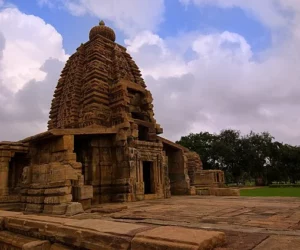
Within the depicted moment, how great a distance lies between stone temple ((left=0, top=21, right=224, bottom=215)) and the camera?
9.66m

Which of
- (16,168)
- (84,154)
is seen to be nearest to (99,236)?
(84,154)

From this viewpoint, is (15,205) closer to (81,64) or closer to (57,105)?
(57,105)

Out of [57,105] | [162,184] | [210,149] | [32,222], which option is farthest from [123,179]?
[210,149]

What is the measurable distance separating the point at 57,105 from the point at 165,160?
7930mm

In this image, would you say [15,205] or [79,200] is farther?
[15,205]

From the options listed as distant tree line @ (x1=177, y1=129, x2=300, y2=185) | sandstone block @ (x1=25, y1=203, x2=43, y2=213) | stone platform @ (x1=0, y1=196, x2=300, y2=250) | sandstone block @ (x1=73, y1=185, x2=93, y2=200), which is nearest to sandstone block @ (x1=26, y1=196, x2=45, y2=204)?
sandstone block @ (x1=25, y1=203, x2=43, y2=213)

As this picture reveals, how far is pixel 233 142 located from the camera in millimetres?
47000

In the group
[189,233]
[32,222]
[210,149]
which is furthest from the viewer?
[210,149]

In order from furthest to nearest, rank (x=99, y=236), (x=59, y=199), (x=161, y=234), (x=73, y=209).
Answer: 1. (x=59, y=199)
2. (x=73, y=209)
3. (x=99, y=236)
4. (x=161, y=234)

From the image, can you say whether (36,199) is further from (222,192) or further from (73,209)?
(222,192)

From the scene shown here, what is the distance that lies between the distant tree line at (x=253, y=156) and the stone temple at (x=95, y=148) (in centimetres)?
3009

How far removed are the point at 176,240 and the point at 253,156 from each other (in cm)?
4382

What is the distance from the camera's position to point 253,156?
144ft

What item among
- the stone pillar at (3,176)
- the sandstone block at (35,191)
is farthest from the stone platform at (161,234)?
the stone pillar at (3,176)
